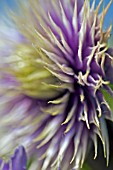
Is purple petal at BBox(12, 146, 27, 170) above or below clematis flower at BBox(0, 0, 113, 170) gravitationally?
below

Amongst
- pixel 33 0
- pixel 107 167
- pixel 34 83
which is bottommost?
pixel 107 167

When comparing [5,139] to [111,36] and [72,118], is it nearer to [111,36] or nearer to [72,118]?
[72,118]

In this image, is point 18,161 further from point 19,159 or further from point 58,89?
point 58,89

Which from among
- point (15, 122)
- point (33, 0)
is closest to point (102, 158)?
point (15, 122)

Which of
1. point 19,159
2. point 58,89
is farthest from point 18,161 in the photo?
point 58,89

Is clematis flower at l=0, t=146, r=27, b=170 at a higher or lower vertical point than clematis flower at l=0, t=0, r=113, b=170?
lower
